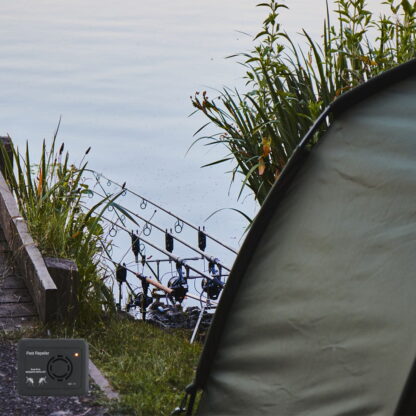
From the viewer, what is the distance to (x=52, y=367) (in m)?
4.06

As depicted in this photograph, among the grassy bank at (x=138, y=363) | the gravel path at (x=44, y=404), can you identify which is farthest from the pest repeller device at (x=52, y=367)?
the grassy bank at (x=138, y=363)

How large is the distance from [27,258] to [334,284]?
342 centimetres

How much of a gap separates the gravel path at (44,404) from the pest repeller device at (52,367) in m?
0.17

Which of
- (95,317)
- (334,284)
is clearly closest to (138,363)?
(95,317)

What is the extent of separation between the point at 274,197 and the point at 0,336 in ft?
8.42

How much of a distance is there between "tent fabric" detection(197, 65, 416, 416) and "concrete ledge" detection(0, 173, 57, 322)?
7.04 feet

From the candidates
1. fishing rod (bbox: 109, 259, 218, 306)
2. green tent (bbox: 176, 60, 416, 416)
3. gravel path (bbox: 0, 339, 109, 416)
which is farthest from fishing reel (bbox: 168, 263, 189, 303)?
green tent (bbox: 176, 60, 416, 416)

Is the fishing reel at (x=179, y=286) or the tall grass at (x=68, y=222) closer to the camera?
the tall grass at (x=68, y=222)

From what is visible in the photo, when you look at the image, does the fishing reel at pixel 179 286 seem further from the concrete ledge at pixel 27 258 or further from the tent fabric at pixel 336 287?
the tent fabric at pixel 336 287

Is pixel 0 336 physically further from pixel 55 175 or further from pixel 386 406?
pixel 386 406

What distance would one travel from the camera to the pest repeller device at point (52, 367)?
3967 mm

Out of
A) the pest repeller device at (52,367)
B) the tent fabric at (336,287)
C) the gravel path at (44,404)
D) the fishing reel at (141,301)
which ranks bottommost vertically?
the fishing reel at (141,301)

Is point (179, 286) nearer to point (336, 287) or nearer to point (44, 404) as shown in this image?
point (44, 404)

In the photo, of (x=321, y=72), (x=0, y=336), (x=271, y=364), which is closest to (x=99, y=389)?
(x=0, y=336)
